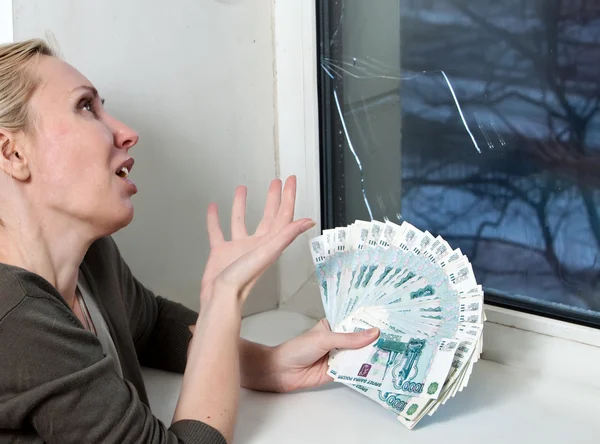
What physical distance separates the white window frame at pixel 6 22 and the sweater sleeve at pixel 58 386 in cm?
63

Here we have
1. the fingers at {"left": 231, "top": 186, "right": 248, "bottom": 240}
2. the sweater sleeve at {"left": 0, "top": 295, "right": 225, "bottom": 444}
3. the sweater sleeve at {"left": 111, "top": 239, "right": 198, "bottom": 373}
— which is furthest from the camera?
the sweater sleeve at {"left": 111, "top": 239, "right": 198, "bottom": 373}

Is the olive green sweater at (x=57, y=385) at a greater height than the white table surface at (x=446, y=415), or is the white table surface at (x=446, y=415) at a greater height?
the olive green sweater at (x=57, y=385)

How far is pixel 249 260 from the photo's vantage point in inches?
51.1

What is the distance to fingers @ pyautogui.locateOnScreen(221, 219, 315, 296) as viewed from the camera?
129 cm

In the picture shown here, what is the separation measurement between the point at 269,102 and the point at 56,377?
1.20 m

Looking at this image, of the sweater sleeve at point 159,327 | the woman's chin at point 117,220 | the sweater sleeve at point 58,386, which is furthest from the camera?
the sweater sleeve at point 159,327

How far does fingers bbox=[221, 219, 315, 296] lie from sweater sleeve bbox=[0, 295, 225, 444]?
29 centimetres

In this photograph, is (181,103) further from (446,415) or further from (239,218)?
(446,415)

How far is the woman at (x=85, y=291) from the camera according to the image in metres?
1.06

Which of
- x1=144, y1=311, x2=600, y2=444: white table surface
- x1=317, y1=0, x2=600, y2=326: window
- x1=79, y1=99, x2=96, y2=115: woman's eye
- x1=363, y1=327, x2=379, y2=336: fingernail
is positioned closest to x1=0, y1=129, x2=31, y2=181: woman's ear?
x1=79, y1=99, x2=96, y2=115: woman's eye

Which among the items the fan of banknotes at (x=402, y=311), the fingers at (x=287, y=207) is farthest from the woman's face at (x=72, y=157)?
the fan of banknotes at (x=402, y=311)

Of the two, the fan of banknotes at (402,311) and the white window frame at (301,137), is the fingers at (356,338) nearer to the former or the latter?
the fan of banknotes at (402,311)

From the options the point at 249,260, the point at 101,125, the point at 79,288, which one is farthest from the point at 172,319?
the point at 101,125

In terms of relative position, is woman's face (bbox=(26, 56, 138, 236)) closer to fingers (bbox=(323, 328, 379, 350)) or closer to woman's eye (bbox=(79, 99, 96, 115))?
woman's eye (bbox=(79, 99, 96, 115))
